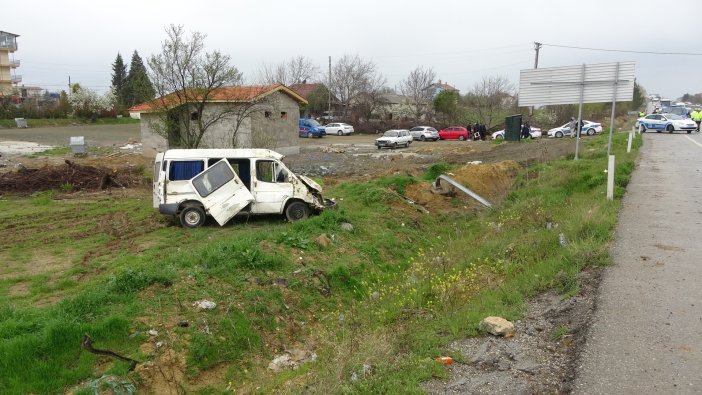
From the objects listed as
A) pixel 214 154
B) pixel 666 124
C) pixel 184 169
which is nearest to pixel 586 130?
pixel 666 124

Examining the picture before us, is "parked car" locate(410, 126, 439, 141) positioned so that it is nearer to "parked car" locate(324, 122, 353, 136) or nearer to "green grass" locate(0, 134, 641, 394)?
"parked car" locate(324, 122, 353, 136)

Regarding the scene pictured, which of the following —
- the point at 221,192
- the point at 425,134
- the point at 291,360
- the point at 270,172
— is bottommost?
the point at 291,360

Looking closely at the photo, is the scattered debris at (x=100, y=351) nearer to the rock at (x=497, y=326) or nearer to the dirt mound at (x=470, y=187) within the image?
the rock at (x=497, y=326)

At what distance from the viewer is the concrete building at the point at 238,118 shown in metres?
22.7

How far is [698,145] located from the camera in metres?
25.4

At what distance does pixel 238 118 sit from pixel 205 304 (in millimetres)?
19158

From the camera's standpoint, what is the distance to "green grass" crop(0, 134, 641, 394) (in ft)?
20.0

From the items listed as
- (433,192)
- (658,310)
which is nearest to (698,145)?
(433,192)

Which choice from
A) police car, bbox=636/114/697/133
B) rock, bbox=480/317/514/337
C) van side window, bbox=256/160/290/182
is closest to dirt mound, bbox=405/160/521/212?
van side window, bbox=256/160/290/182

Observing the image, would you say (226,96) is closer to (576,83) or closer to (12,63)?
(576,83)

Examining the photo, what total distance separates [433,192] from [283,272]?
923 centimetres

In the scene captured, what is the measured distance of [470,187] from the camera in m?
19.0

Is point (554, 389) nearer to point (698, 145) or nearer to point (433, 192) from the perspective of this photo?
point (433, 192)

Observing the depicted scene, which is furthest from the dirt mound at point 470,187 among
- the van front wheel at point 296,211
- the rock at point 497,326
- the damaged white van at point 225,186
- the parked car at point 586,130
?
the parked car at point 586,130
